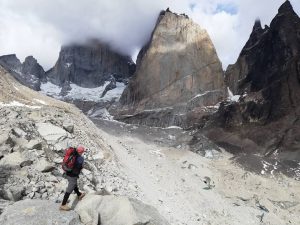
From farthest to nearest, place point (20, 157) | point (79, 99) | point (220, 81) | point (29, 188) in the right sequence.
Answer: point (79, 99) → point (220, 81) → point (20, 157) → point (29, 188)

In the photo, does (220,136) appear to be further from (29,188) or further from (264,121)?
(29,188)

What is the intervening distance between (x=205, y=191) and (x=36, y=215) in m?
24.6

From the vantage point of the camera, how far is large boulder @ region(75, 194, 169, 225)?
54.1 ft

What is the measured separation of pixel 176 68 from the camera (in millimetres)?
139750

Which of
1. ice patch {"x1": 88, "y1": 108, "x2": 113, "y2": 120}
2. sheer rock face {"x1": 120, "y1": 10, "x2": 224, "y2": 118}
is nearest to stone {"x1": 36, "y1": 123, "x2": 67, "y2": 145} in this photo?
sheer rock face {"x1": 120, "y1": 10, "x2": 224, "y2": 118}

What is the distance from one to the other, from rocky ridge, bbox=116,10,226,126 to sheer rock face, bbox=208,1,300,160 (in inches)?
729

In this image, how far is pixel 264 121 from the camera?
85.9 m

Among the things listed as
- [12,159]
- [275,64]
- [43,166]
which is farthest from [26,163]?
[275,64]

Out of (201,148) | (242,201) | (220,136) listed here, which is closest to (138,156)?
(242,201)

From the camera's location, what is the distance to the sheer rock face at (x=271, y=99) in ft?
257

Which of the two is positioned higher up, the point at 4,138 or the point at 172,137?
the point at 4,138

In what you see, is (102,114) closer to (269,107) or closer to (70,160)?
(269,107)

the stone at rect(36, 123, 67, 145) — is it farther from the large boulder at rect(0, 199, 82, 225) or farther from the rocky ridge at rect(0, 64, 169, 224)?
the large boulder at rect(0, 199, 82, 225)

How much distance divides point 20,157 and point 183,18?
129499 mm
